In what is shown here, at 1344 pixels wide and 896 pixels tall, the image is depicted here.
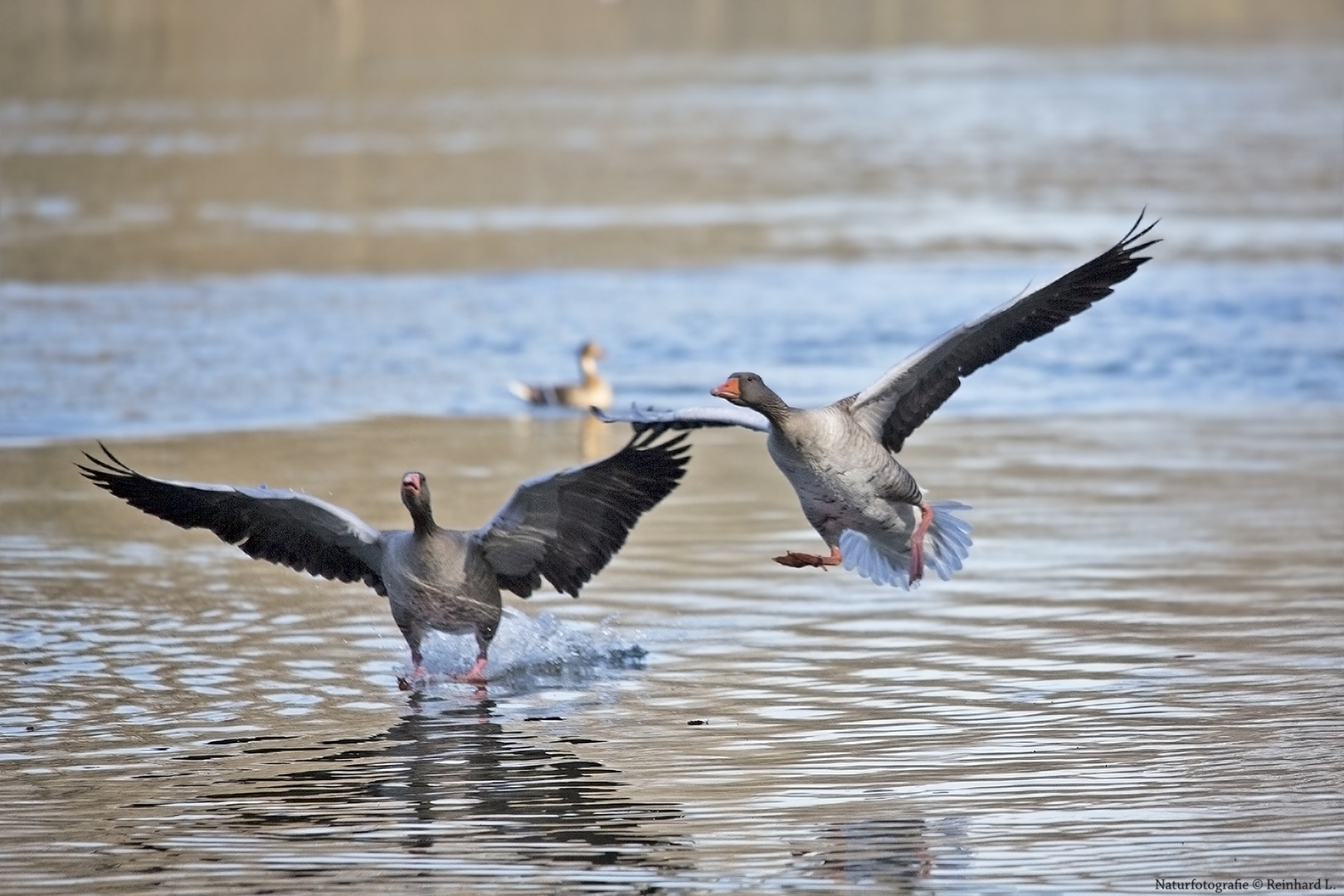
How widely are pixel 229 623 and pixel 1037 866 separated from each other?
5459 mm

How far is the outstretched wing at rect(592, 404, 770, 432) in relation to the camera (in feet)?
32.6

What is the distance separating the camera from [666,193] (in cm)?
3722

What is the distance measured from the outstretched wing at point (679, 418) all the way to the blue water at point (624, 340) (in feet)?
25.4

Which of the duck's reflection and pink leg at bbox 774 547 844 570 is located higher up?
pink leg at bbox 774 547 844 570

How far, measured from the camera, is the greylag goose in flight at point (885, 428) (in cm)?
1015

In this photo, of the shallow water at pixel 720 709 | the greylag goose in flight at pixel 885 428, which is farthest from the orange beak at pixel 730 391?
the shallow water at pixel 720 709

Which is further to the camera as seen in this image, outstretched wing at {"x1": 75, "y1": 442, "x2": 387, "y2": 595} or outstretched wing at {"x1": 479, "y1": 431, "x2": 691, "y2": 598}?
outstretched wing at {"x1": 75, "y1": 442, "x2": 387, "y2": 595}

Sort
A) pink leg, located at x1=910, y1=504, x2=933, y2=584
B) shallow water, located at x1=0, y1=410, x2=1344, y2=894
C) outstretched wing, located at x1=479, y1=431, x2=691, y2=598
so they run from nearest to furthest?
shallow water, located at x1=0, y1=410, x2=1344, y2=894
outstretched wing, located at x1=479, y1=431, x2=691, y2=598
pink leg, located at x1=910, y1=504, x2=933, y2=584

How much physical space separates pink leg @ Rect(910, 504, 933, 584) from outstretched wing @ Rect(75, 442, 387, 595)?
2.59 meters

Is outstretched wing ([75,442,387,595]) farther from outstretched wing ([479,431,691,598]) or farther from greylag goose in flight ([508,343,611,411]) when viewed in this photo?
greylag goose in flight ([508,343,611,411])

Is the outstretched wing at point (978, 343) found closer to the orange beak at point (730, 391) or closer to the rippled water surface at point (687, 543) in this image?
the orange beak at point (730, 391)

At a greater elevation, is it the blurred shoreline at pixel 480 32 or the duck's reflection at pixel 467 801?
the blurred shoreline at pixel 480 32

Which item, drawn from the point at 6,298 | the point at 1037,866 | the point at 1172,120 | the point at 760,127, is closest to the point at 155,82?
the point at 760,127

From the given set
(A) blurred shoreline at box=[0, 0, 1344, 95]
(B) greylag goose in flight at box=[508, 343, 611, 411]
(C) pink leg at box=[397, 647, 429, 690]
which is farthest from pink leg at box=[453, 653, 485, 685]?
(A) blurred shoreline at box=[0, 0, 1344, 95]
